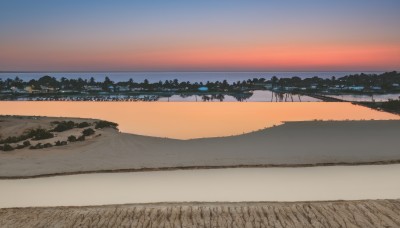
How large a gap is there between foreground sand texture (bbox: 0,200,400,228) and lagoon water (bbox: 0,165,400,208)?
1373 mm

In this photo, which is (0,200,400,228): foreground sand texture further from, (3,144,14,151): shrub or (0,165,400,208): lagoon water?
(3,144,14,151): shrub

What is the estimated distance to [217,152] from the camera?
478 inches

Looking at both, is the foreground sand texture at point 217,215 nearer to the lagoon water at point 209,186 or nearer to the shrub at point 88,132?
the lagoon water at point 209,186

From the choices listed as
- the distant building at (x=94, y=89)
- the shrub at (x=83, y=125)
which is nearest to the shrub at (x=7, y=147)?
the shrub at (x=83, y=125)

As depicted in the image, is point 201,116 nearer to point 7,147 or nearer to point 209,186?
point 7,147

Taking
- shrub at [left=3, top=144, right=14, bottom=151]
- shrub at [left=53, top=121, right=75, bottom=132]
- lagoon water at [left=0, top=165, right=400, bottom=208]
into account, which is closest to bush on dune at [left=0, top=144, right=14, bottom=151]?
shrub at [left=3, top=144, right=14, bottom=151]

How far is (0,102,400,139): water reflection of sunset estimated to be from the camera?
1638cm

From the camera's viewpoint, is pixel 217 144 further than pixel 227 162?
Yes

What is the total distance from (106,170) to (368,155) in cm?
689

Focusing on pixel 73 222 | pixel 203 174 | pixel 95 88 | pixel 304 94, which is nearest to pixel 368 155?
pixel 203 174

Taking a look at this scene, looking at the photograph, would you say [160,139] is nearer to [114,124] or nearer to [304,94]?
[114,124]

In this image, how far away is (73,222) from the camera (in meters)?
6.59

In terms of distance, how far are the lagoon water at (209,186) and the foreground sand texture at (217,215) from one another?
1.37m

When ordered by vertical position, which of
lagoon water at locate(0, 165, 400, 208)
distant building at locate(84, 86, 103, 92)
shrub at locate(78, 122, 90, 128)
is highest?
distant building at locate(84, 86, 103, 92)
